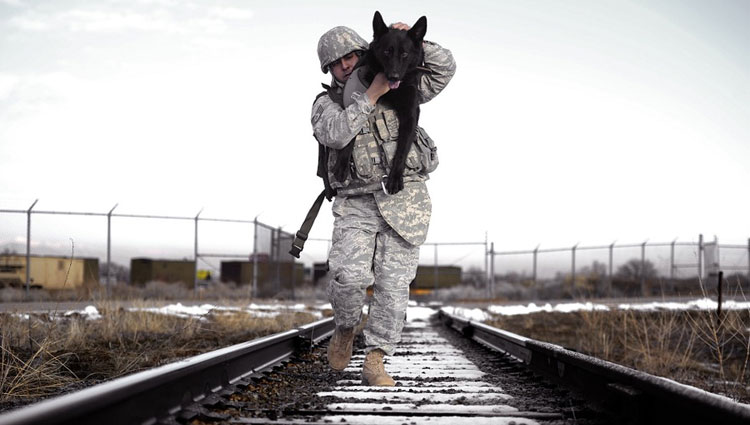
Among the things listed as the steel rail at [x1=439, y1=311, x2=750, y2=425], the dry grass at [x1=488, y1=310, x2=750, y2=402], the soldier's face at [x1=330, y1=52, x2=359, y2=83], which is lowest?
the dry grass at [x1=488, y1=310, x2=750, y2=402]

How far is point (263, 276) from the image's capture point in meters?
21.1

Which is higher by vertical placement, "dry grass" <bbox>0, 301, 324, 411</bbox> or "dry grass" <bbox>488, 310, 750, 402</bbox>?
"dry grass" <bbox>0, 301, 324, 411</bbox>

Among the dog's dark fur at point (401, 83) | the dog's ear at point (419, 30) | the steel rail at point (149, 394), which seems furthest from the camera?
the dog's ear at point (419, 30)

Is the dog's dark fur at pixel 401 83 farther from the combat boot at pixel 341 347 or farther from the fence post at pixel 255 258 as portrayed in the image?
the fence post at pixel 255 258

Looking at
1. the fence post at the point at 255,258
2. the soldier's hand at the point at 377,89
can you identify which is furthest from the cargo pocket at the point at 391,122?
the fence post at the point at 255,258

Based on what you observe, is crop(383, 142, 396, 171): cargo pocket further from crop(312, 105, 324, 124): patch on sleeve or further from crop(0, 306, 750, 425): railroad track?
crop(0, 306, 750, 425): railroad track

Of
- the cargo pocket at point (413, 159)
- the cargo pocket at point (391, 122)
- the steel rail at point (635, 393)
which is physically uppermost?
the cargo pocket at point (391, 122)

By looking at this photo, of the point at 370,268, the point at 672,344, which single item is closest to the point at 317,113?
the point at 370,268

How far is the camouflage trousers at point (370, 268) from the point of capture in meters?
3.44

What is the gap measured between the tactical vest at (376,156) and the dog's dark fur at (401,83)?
0.17ft

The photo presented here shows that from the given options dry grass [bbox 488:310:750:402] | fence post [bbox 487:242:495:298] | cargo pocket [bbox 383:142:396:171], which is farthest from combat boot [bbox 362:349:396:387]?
fence post [bbox 487:242:495:298]

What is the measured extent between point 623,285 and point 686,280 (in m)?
3.46

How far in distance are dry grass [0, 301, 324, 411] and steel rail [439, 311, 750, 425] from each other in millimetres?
2435

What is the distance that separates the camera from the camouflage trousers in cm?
344
